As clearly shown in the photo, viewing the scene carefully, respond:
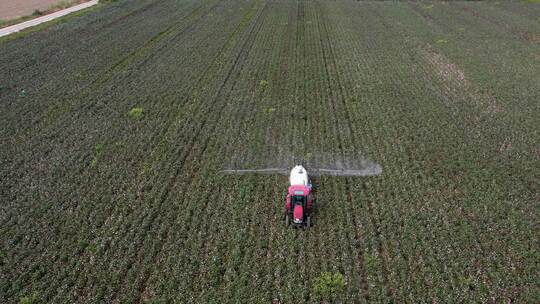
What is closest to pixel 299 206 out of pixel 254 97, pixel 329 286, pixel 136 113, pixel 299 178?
pixel 299 178

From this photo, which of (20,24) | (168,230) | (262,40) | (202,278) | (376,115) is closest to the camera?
(202,278)

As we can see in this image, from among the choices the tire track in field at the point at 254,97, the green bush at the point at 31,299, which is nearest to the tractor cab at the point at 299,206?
the tire track in field at the point at 254,97

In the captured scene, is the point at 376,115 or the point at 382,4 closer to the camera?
the point at 376,115

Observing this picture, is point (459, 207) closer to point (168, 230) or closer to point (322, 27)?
point (168, 230)

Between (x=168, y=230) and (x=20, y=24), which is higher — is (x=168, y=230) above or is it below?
below

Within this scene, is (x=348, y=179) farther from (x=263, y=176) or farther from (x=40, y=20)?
(x=40, y=20)

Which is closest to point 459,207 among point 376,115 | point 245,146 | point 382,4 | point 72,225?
point 376,115

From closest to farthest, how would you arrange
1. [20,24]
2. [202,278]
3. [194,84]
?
[202,278], [194,84], [20,24]

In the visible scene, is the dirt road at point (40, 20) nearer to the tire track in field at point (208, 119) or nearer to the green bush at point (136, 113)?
the tire track in field at point (208, 119)
